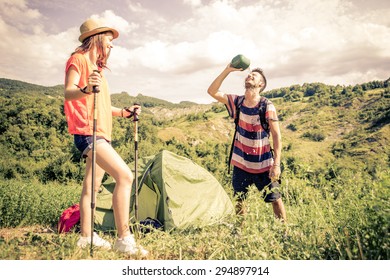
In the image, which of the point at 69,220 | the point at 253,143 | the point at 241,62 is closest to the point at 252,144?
the point at 253,143

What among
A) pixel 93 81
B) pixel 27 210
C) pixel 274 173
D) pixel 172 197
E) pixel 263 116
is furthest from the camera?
pixel 27 210

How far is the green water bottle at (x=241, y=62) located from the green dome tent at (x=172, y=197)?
200 centimetres

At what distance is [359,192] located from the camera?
2586 millimetres

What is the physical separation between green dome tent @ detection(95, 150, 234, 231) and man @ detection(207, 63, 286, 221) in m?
1.08

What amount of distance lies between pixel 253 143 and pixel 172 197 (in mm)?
1605

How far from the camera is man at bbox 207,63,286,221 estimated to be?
3.35 meters

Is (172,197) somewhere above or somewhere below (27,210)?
above

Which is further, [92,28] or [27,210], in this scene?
[27,210]

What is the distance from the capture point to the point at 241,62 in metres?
3.49

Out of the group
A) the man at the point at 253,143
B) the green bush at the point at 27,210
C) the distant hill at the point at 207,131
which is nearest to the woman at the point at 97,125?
the man at the point at 253,143

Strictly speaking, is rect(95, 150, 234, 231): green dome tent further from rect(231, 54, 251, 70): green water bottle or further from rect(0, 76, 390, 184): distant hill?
rect(231, 54, 251, 70): green water bottle

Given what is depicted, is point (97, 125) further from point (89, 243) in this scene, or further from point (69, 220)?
point (69, 220)

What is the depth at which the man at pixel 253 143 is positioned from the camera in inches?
132
